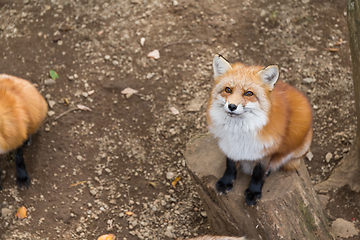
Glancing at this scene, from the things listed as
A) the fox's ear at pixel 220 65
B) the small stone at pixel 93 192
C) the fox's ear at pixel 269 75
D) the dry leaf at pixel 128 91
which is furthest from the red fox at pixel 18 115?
the fox's ear at pixel 269 75

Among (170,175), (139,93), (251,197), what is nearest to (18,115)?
(139,93)

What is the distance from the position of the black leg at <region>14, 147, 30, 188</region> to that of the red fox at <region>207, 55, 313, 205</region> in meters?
2.56

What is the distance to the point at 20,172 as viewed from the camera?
150 inches

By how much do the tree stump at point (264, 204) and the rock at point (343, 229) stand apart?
39 cm

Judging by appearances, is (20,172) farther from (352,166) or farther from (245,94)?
(352,166)

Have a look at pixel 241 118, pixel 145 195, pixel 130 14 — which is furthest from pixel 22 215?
pixel 130 14

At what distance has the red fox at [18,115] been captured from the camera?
354 centimetres

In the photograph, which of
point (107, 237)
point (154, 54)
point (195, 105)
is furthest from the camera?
point (154, 54)

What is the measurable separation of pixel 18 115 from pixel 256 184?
2780 mm

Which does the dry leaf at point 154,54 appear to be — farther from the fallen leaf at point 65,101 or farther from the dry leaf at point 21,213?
the dry leaf at point 21,213

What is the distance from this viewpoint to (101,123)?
169 inches

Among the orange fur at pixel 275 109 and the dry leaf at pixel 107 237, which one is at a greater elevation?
the orange fur at pixel 275 109

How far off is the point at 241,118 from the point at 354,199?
2238mm

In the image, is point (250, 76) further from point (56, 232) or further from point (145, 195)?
point (56, 232)
